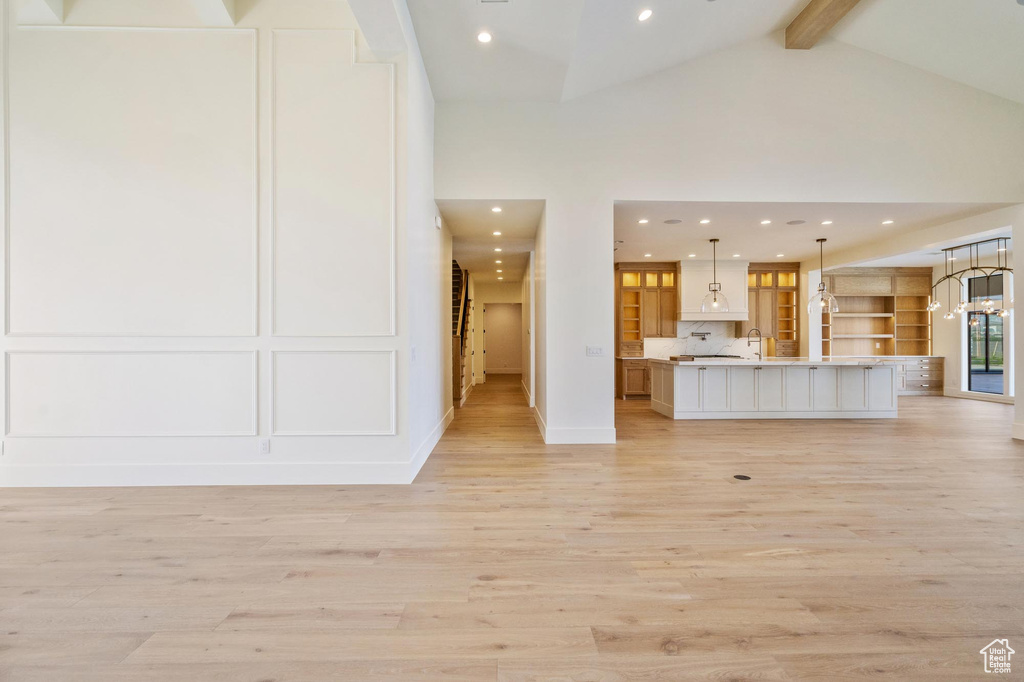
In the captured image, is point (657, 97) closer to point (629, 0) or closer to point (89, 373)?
point (629, 0)

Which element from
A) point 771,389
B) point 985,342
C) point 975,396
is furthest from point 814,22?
point 985,342

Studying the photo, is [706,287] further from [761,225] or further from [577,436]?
[577,436]

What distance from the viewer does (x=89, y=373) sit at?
10.9 ft

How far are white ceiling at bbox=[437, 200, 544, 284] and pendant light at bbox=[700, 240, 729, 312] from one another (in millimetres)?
3102

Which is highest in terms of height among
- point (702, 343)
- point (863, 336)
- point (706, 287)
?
point (706, 287)

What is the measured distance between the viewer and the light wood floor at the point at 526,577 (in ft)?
4.89

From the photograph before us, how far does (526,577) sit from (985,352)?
1159 centimetres

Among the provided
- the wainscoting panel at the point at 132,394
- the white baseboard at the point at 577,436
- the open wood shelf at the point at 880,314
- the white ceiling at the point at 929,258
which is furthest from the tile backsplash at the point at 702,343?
the wainscoting panel at the point at 132,394

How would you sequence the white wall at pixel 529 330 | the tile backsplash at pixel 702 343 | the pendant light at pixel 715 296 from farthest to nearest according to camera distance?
the tile backsplash at pixel 702 343
the pendant light at pixel 715 296
the white wall at pixel 529 330

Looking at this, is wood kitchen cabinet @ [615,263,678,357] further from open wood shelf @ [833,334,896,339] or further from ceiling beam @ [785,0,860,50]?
ceiling beam @ [785,0,860,50]

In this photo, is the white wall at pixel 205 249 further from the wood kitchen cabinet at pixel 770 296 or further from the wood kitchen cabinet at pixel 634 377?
the wood kitchen cabinet at pixel 770 296

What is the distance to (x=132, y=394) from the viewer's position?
3350mm

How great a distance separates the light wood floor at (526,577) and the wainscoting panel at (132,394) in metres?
0.51

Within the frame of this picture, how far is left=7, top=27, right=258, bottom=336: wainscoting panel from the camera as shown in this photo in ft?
10.8
